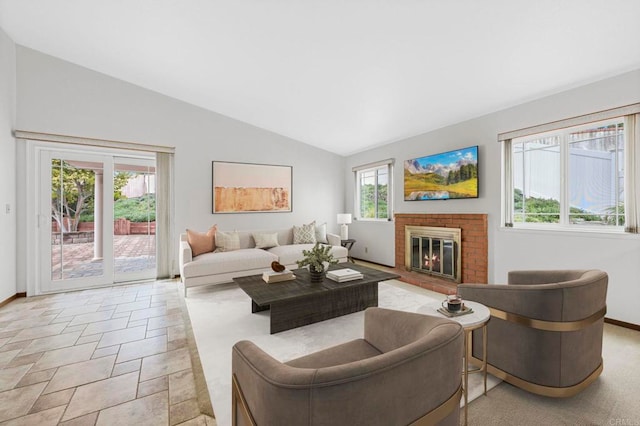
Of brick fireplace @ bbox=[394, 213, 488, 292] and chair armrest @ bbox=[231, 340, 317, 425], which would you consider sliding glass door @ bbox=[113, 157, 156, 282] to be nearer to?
brick fireplace @ bbox=[394, 213, 488, 292]

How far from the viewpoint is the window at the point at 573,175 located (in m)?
2.83

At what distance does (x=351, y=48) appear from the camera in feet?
9.30

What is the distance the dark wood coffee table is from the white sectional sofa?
2.84 feet

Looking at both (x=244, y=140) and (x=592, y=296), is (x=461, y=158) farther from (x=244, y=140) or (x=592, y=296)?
(x=244, y=140)

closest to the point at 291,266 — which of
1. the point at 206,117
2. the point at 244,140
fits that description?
the point at 244,140

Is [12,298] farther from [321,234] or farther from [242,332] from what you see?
[321,234]

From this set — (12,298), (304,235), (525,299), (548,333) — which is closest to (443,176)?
(304,235)

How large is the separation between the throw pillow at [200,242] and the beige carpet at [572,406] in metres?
3.92

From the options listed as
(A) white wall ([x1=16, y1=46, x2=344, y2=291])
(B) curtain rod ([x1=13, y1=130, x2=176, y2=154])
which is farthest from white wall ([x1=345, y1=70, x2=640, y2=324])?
(B) curtain rod ([x1=13, y1=130, x2=176, y2=154])

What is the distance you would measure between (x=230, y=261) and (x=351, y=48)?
10.2 ft

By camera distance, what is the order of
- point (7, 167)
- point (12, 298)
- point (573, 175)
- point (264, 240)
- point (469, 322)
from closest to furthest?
point (469, 322), point (573, 175), point (7, 167), point (12, 298), point (264, 240)

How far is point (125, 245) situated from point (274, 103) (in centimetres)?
333

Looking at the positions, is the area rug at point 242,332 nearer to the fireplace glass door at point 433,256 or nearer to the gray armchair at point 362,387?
the fireplace glass door at point 433,256

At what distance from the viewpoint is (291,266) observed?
466 centimetres
